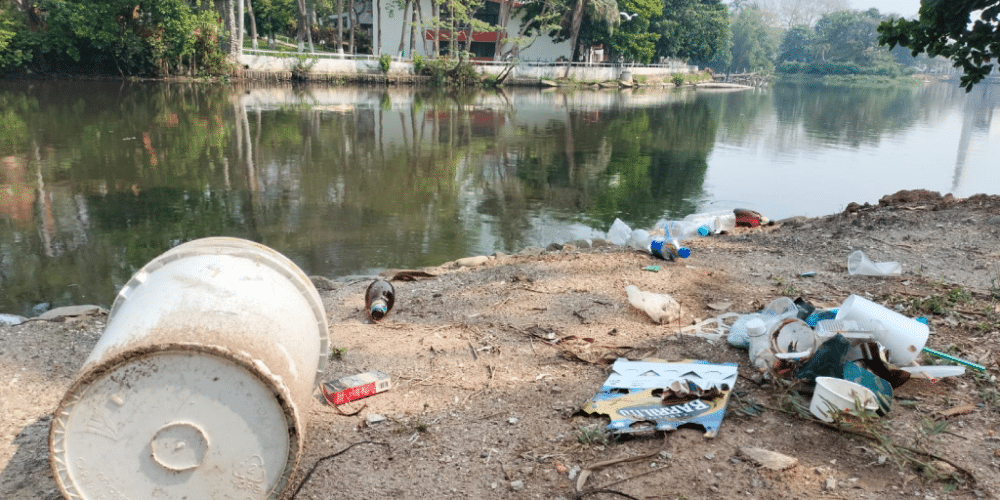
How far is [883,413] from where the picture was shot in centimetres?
345

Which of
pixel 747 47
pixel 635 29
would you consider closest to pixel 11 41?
pixel 635 29

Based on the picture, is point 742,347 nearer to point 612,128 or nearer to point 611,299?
point 611,299

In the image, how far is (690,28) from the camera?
5578 centimetres

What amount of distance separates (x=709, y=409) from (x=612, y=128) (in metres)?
20.8

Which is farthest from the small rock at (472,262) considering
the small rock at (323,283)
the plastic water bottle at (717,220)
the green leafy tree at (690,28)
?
the green leafy tree at (690,28)

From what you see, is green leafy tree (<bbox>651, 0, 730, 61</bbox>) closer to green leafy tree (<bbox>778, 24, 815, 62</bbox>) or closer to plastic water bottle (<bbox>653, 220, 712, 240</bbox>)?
green leafy tree (<bbox>778, 24, 815, 62</bbox>)

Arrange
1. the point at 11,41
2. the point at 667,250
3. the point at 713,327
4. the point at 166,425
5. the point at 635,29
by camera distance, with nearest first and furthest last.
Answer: the point at 166,425
the point at 713,327
the point at 667,250
the point at 11,41
the point at 635,29

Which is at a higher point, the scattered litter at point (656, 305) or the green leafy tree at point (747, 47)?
the green leafy tree at point (747, 47)

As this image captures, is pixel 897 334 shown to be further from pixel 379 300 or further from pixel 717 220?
pixel 717 220

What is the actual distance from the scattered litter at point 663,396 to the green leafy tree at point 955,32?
6179mm

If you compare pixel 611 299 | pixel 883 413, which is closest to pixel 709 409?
pixel 883 413

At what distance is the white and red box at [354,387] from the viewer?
3.98 metres

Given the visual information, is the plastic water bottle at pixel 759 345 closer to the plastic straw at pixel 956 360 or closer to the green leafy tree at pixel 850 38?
the plastic straw at pixel 956 360

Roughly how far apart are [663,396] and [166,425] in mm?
2403
